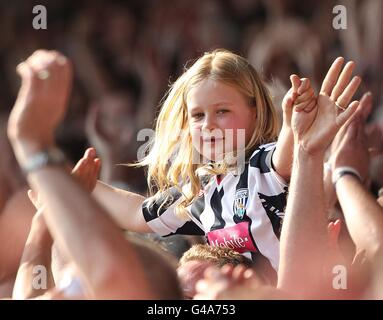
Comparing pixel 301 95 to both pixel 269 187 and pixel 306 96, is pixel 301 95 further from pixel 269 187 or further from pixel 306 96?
pixel 269 187

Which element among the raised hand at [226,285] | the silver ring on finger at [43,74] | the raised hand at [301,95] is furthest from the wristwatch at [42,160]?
the raised hand at [301,95]

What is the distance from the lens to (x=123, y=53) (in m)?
4.22

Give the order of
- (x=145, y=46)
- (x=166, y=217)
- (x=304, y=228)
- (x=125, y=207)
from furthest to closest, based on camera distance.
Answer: (x=145, y=46) < (x=125, y=207) < (x=166, y=217) < (x=304, y=228)

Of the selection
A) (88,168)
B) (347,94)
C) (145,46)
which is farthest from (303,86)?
(145,46)

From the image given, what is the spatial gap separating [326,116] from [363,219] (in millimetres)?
257

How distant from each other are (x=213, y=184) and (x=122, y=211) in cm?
33

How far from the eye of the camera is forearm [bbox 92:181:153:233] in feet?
8.02

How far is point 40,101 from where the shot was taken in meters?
1.35

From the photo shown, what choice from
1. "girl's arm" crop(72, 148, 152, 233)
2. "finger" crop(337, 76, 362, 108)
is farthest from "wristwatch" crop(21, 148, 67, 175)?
"girl's arm" crop(72, 148, 152, 233)

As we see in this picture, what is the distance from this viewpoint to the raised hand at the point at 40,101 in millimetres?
1344

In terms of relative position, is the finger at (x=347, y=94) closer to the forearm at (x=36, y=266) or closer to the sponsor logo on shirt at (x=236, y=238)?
the sponsor logo on shirt at (x=236, y=238)
